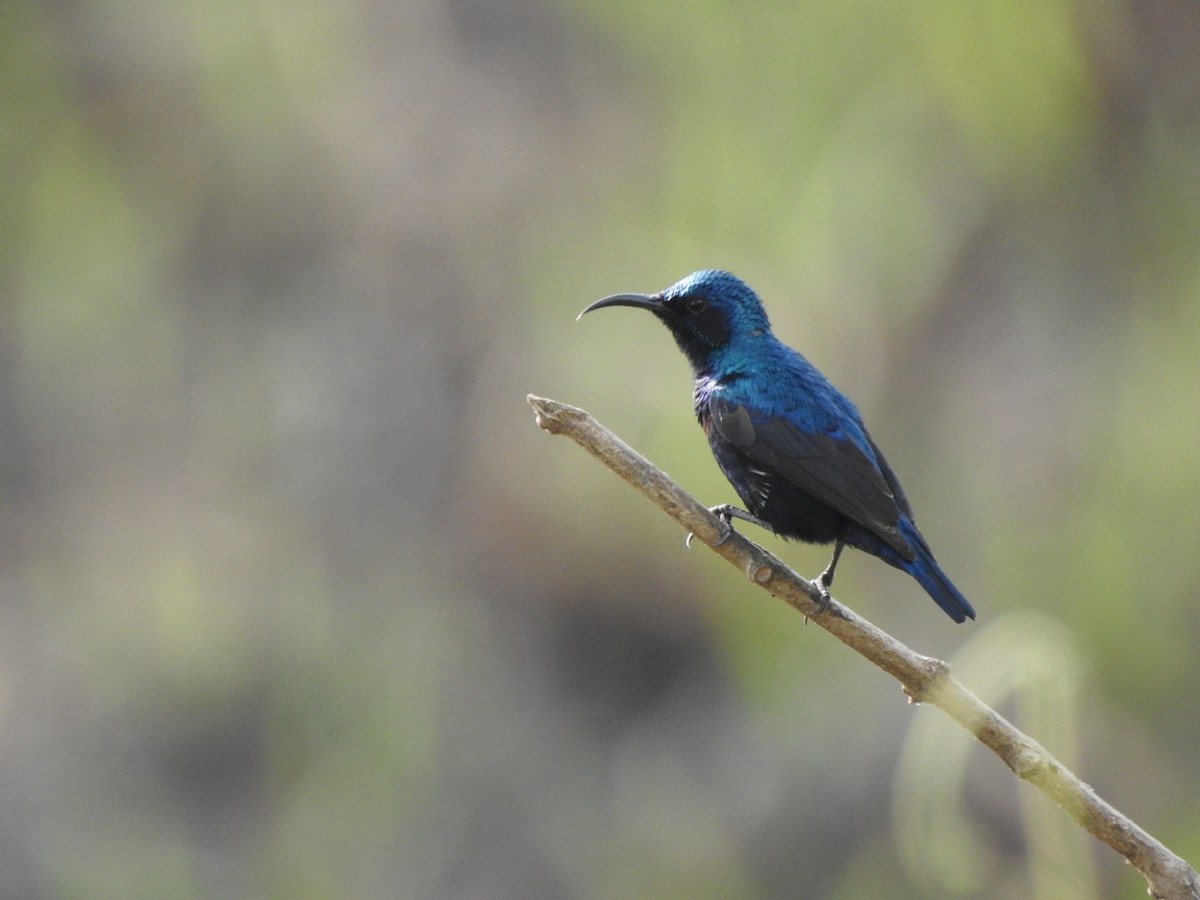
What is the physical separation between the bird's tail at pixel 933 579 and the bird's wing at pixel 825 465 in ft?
0.07

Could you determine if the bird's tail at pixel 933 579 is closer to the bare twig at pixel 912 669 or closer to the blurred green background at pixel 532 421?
the bare twig at pixel 912 669

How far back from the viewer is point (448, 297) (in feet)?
23.2

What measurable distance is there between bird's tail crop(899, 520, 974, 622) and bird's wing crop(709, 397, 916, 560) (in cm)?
2

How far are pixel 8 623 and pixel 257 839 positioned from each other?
5.95 ft

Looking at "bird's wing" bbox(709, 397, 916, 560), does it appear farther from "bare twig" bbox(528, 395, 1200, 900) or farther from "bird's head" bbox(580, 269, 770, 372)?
"bare twig" bbox(528, 395, 1200, 900)

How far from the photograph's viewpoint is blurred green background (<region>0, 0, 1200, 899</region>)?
520 cm

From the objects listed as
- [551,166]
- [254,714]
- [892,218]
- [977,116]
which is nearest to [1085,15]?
[977,116]

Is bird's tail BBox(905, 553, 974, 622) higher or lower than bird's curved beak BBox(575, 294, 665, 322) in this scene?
lower

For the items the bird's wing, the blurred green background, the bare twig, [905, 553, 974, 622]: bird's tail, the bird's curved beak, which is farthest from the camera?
the blurred green background

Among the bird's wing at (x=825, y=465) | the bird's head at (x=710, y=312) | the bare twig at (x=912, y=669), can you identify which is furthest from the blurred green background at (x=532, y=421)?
the bare twig at (x=912, y=669)

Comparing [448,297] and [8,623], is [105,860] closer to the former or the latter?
[8,623]

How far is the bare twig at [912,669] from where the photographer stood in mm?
2127

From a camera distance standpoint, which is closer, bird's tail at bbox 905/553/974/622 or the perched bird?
bird's tail at bbox 905/553/974/622

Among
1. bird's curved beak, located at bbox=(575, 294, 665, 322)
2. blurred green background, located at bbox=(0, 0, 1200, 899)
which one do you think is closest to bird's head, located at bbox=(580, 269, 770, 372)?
bird's curved beak, located at bbox=(575, 294, 665, 322)
